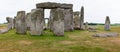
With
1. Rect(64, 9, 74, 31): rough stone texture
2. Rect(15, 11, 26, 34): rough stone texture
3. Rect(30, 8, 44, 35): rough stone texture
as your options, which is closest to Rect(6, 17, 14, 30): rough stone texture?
Rect(64, 9, 74, 31): rough stone texture

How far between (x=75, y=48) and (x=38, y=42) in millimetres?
4253

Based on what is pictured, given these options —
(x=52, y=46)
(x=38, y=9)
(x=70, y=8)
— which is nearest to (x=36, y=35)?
(x=38, y=9)

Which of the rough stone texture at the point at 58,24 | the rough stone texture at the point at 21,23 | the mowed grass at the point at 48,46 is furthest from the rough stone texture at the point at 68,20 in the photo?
the mowed grass at the point at 48,46

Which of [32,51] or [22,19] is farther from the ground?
[22,19]

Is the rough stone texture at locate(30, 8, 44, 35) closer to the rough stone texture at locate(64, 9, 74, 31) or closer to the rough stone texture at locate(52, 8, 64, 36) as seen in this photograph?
the rough stone texture at locate(52, 8, 64, 36)

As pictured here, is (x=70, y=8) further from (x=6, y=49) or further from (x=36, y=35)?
(x=6, y=49)

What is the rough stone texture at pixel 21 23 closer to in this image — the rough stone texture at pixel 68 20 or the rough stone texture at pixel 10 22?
the rough stone texture at pixel 68 20

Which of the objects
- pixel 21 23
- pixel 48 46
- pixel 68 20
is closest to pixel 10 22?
pixel 68 20

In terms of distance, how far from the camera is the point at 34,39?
29812 mm

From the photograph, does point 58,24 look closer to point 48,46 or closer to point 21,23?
point 21,23

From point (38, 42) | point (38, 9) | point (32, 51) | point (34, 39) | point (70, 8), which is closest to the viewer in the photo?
point (32, 51)

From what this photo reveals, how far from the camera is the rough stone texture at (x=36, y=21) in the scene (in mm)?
31969

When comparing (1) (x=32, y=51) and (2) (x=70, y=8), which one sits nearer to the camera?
(1) (x=32, y=51)

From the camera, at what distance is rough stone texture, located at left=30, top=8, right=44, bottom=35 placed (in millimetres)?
31969
